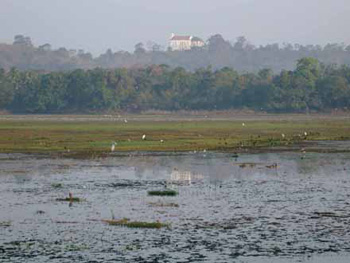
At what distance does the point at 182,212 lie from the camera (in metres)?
31.1

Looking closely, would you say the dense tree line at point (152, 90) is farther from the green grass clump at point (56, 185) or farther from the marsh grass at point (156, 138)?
the green grass clump at point (56, 185)

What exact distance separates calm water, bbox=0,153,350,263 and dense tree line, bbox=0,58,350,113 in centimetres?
8587

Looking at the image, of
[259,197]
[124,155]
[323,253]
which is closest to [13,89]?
Answer: [124,155]

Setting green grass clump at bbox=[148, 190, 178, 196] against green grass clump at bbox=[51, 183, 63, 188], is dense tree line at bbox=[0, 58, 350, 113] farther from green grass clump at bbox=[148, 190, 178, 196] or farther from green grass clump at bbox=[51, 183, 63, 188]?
green grass clump at bbox=[148, 190, 178, 196]

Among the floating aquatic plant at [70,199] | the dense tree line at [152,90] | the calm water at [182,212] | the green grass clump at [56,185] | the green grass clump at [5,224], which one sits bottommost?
the calm water at [182,212]

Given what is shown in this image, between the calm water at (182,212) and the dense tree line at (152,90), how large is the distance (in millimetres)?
85872

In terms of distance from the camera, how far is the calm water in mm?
24500

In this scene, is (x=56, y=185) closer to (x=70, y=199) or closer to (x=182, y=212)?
(x=70, y=199)

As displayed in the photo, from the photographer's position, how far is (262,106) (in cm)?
13375

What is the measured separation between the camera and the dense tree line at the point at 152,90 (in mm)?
134375

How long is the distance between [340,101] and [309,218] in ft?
333

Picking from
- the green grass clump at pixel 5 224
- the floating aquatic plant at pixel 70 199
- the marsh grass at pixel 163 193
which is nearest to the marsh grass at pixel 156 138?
the marsh grass at pixel 163 193

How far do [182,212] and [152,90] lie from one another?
118m

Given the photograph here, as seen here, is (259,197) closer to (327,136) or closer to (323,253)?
(323,253)
